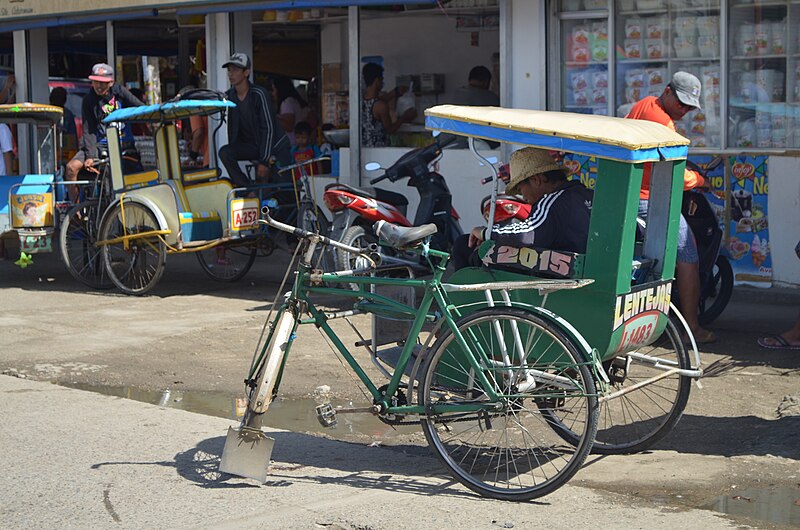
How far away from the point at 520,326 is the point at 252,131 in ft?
21.9

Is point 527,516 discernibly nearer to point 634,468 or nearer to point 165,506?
point 634,468

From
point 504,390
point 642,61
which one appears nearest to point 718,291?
point 642,61

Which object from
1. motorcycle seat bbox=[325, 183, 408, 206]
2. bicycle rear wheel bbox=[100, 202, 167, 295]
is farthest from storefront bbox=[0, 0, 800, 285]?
bicycle rear wheel bbox=[100, 202, 167, 295]

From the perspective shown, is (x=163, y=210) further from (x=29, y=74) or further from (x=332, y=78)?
(x=29, y=74)

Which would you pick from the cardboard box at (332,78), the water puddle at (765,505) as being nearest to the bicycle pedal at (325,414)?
the water puddle at (765,505)

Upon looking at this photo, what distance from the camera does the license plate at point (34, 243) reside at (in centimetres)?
1091

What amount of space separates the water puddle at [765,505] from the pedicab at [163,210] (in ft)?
20.6

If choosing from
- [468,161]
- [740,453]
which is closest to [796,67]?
[468,161]

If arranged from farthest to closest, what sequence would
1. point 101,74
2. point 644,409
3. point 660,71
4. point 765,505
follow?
1. point 101,74
2. point 660,71
3. point 644,409
4. point 765,505

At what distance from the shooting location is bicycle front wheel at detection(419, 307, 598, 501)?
16.1ft

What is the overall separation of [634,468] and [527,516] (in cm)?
95

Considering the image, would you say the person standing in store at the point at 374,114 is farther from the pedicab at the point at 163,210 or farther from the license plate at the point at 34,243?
the license plate at the point at 34,243

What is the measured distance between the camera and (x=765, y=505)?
16.2 feet

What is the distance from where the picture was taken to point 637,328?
526 cm
